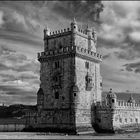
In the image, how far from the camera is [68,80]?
66125mm

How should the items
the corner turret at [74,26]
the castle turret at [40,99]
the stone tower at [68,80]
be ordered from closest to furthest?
the stone tower at [68,80] → the corner turret at [74,26] → the castle turret at [40,99]

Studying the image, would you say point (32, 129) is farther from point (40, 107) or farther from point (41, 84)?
point (41, 84)

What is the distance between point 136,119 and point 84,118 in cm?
1543

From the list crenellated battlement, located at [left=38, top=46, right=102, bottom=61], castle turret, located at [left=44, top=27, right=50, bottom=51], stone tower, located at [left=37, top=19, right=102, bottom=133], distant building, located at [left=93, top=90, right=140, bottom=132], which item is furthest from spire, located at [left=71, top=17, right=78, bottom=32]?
distant building, located at [left=93, top=90, right=140, bottom=132]

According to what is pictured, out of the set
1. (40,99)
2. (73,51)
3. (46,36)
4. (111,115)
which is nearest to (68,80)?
(73,51)

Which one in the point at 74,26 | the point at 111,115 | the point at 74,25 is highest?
the point at 74,25

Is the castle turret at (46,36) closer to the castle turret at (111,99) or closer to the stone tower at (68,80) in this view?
the stone tower at (68,80)

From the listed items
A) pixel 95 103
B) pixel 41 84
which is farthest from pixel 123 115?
pixel 41 84

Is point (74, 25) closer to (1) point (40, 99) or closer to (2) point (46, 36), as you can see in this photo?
(2) point (46, 36)

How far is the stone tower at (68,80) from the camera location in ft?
214

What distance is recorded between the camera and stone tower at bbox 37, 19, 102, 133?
65125 millimetres


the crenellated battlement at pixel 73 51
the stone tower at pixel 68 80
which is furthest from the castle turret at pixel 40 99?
the crenellated battlement at pixel 73 51

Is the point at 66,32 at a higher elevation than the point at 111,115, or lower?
higher

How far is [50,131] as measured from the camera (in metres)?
67.0
